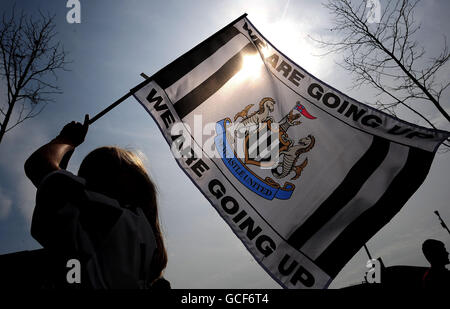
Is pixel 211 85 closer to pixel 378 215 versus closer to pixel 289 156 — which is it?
pixel 289 156

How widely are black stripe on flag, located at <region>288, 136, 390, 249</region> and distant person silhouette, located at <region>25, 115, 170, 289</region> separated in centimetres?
176

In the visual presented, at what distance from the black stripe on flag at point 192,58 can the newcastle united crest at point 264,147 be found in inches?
38.2

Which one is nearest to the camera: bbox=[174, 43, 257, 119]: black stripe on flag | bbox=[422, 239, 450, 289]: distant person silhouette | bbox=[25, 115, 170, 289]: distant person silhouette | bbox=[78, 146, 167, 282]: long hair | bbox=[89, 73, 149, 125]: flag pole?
bbox=[25, 115, 170, 289]: distant person silhouette

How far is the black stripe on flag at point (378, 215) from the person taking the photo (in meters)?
2.59

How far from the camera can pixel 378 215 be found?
8.88ft

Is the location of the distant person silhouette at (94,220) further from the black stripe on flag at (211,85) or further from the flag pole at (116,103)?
the black stripe on flag at (211,85)

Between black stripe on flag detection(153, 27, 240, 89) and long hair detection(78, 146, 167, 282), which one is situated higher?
black stripe on flag detection(153, 27, 240, 89)

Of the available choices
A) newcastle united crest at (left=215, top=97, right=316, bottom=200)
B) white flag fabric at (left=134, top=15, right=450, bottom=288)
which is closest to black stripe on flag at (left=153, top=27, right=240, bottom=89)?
white flag fabric at (left=134, top=15, right=450, bottom=288)

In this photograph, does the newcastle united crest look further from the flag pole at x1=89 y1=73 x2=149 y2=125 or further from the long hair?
the long hair

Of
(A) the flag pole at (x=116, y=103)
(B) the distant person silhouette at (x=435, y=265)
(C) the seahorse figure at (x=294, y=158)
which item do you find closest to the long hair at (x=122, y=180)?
(A) the flag pole at (x=116, y=103)

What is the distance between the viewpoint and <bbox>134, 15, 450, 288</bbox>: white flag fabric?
2.69 metres

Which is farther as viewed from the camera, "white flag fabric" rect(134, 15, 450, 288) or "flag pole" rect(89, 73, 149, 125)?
"white flag fabric" rect(134, 15, 450, 288)
